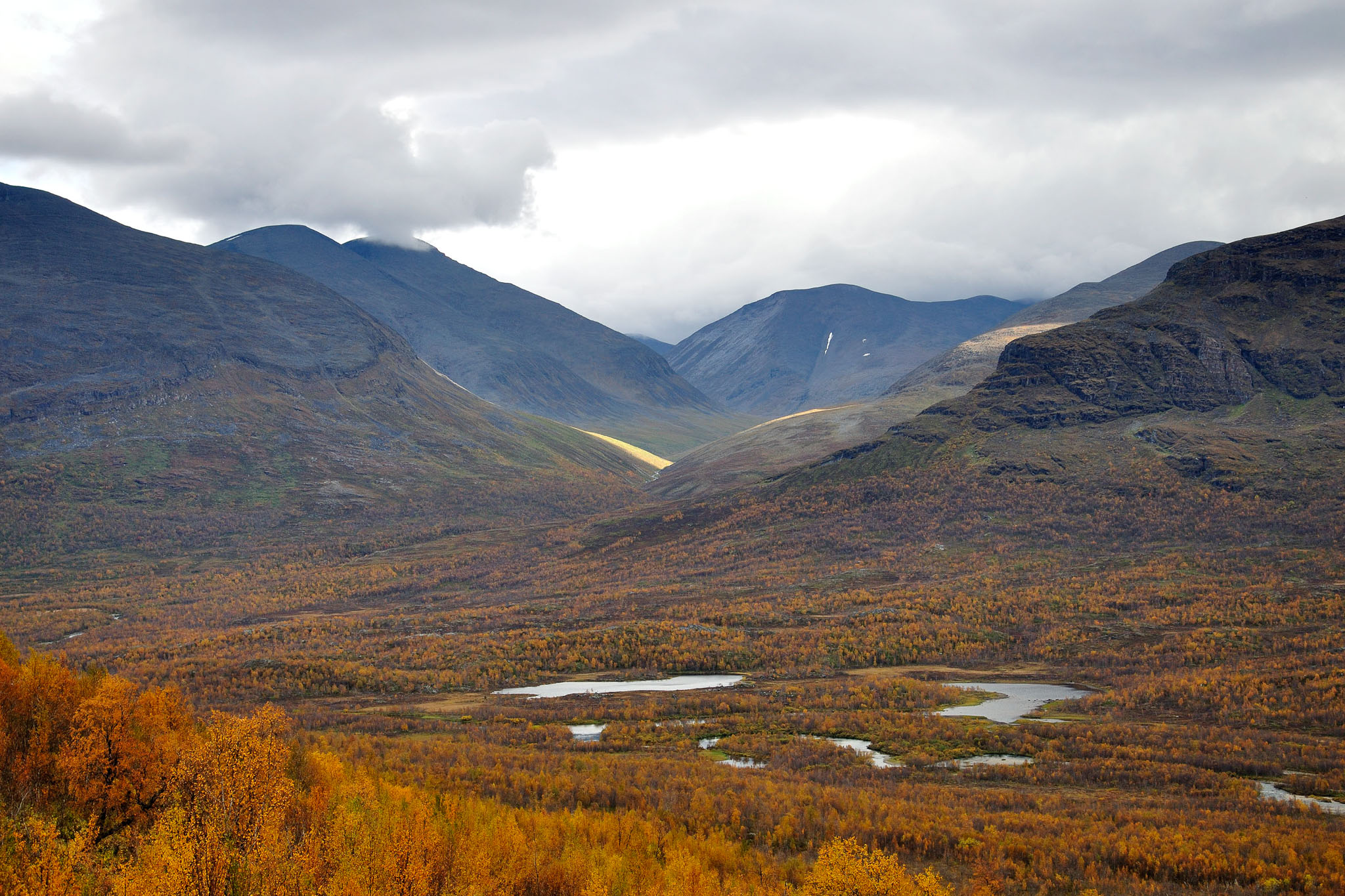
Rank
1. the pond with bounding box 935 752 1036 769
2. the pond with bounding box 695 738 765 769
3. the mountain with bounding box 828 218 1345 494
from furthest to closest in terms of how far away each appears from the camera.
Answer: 1. the mountain with bounding box 828 218 1345 494
2. the pond with bounding box 695 738 765 769
3. the pond with bounding box 935 752 1036 769

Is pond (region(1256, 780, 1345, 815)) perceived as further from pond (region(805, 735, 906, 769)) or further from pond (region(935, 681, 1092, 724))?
pond (region(805, 735, 906, 769))

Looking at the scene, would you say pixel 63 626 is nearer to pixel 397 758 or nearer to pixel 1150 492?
pixel 397 758

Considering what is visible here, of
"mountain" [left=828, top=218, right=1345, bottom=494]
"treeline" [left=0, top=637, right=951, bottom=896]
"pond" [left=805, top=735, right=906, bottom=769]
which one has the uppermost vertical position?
"mountain" [left=828, top=218, right=1345, bottom=494]

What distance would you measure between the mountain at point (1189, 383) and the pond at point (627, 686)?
303 ft

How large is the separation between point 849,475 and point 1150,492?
186 ft

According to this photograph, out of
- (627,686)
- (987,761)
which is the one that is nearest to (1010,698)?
(987,761)

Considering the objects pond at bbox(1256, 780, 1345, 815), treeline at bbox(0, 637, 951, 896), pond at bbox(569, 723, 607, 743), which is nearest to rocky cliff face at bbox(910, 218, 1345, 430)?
pond at bbox(1256, 780, 1345, 815)

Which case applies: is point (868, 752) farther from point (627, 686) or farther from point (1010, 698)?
point (627, 686)

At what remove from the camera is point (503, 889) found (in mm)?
32062

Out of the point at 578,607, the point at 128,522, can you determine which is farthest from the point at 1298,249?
the point at 128,522

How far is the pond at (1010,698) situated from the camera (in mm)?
68062

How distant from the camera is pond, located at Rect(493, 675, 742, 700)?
8312 cm

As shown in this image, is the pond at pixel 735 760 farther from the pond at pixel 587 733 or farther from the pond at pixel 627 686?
the pond at pixel 627 686

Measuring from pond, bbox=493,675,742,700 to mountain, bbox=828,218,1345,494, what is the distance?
92491mm
